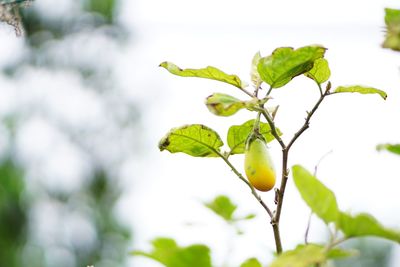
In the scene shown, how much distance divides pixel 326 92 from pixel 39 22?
708 cm

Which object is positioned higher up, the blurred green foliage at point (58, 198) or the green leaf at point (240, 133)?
the blurred green foliage at point (58, 198)

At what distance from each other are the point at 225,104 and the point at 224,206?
0.13 m

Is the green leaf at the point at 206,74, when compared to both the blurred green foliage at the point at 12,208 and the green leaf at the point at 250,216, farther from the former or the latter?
the blurred green foliage at the point at 12,208

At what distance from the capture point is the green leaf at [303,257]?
11.4 inches

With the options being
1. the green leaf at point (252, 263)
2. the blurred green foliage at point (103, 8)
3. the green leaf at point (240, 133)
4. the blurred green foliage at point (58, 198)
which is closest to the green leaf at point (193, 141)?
the green leaf at point (240, 133)

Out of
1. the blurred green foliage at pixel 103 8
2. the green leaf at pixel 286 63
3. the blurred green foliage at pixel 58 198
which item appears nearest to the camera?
the green leaf at pixel 286 63

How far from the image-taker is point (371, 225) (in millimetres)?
297

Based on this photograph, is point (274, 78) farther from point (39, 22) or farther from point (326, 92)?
point (39, 22)

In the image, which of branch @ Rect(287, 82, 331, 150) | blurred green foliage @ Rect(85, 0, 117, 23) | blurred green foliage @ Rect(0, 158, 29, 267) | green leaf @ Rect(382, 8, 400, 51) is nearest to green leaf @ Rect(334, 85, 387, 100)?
branch @ Rect(287, 82, 331, 150)

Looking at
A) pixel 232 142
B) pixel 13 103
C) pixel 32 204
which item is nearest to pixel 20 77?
pixel 13 103

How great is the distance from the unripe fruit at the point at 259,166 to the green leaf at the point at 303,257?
3.8 inches

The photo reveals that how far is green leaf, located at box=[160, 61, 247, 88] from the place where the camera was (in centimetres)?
42

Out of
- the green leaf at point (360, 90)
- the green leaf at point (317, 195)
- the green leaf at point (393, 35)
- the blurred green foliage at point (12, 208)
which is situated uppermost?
the blurred green foliage at point (12, 208)

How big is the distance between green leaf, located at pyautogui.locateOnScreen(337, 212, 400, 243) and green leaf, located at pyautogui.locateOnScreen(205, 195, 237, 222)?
0.17 metres
